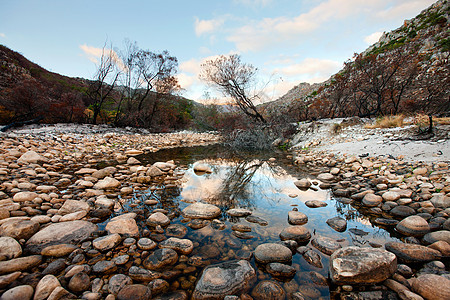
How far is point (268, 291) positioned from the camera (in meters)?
1.53

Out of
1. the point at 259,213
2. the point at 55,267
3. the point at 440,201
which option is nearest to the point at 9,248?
the point at 55,267

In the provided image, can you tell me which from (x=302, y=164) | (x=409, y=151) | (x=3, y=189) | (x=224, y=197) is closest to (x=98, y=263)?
(x=224, y=197)

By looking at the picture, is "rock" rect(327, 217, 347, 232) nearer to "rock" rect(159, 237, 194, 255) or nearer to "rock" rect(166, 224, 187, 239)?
"rock" rect(159, 237, 194, 255)

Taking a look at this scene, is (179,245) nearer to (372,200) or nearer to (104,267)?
(104,267)

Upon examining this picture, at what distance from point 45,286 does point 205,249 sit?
1364 millimetres

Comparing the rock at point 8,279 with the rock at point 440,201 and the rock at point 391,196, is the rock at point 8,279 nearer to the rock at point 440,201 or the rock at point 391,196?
the rock at point 391,196

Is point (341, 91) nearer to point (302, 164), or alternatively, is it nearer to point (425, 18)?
point (302, 164)

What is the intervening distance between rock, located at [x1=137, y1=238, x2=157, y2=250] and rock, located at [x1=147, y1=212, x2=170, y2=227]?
1.44 feet

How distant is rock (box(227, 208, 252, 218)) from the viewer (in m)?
2.91

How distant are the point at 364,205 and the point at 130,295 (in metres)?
3.60

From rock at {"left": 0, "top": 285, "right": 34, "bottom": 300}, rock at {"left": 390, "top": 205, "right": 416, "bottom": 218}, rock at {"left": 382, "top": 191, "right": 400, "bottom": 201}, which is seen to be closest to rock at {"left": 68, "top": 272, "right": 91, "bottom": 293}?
rock at {"left": 0, "top": 285, "right": 34, "bottom": 300}

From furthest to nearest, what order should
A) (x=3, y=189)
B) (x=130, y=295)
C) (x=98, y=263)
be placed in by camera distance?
(x=3, y=189) → (x=98, y=263) → (x=130, y=295)

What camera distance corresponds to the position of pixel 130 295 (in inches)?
57.3

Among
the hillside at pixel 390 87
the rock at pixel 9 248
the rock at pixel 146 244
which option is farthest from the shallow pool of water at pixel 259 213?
the hillside at pixel 390 87
